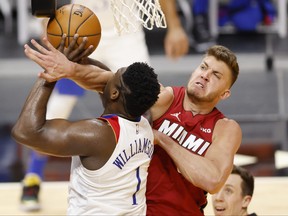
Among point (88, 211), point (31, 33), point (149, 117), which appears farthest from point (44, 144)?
point (31, 33)

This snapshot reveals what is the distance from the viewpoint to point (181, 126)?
427cm

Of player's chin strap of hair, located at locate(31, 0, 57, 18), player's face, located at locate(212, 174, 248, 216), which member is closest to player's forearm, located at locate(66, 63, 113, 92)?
player's chin strap of hair, located at locate(31, 0, 57, 18)

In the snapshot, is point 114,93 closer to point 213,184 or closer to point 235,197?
point 213,184

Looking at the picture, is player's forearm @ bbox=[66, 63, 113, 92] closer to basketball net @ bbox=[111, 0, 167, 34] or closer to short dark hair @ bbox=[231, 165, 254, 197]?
basketball net @ bbox=[111, 0, 167, 34]

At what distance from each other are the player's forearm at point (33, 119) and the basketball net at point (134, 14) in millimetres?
942

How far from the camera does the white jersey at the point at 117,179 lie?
11.8ft

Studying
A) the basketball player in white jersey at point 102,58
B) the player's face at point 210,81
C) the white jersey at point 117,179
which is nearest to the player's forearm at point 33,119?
the white jersey at point 117,179

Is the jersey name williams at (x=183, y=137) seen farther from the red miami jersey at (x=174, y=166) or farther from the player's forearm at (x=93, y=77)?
the player's forearm at (x=93, y=77)

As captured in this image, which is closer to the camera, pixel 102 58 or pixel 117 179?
pixel 117 179

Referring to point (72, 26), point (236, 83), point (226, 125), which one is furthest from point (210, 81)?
point (236, 83)

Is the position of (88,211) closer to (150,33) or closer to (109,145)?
(109,145)

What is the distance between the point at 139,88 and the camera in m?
3.60

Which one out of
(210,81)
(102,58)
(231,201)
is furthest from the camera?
(102,58)

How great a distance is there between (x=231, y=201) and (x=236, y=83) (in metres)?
4.26
